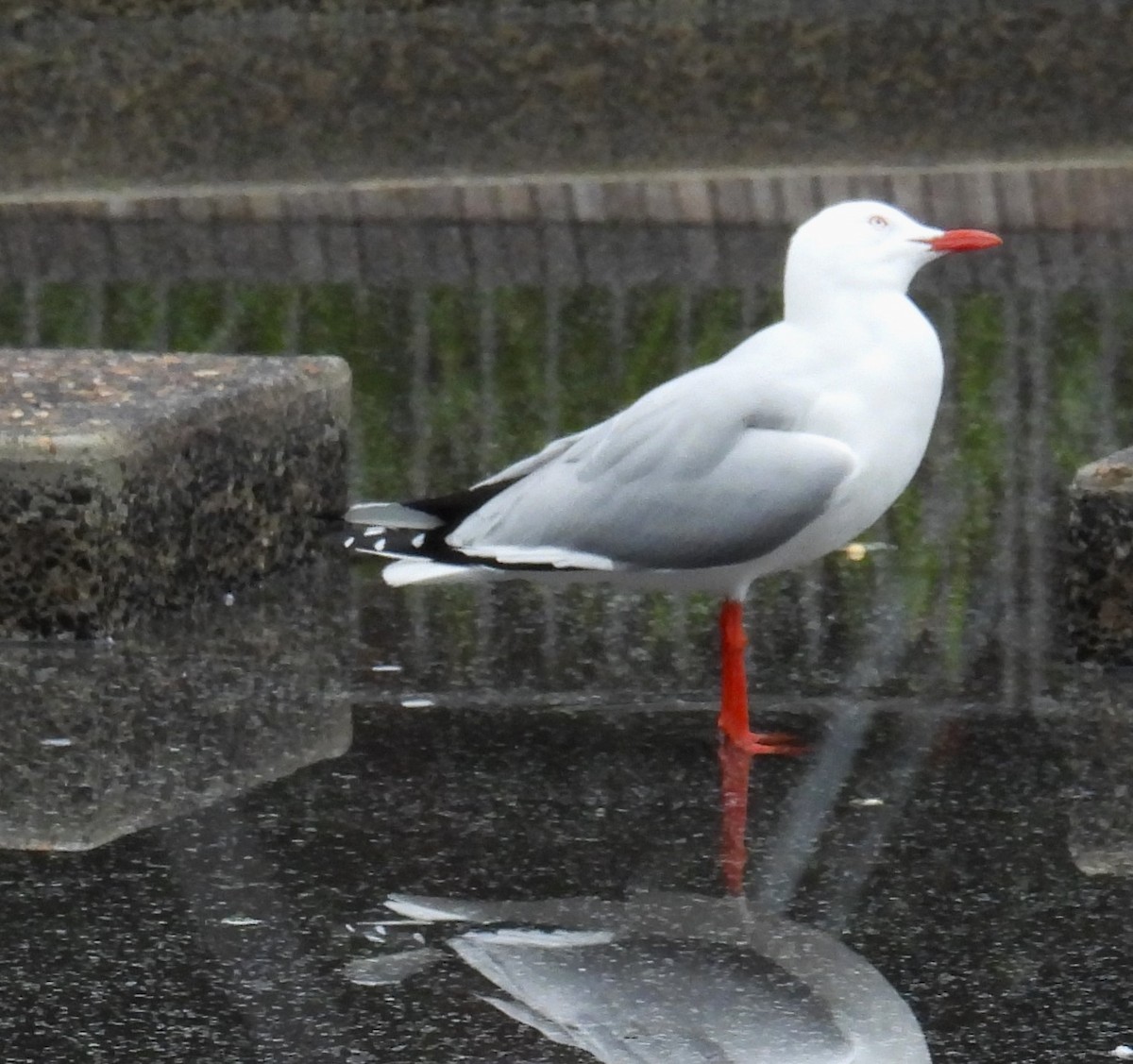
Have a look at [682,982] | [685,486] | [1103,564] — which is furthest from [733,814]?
[1103,564]

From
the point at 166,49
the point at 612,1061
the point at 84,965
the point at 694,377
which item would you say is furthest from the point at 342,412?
the point at 166,49

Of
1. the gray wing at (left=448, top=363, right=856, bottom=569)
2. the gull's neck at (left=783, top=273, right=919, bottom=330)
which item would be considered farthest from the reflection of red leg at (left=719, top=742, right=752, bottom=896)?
the gull's neck at (left=783, top=273, right=919, bottom=330)

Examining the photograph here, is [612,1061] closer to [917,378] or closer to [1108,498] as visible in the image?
[917,378]

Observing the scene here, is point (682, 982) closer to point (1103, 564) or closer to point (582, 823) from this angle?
point (582, 823)

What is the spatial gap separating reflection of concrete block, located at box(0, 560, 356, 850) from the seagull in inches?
16.8

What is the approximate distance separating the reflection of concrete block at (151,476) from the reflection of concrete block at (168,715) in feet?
0.32

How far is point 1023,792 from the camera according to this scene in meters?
4.68

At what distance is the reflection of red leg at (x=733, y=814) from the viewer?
4.30 metres

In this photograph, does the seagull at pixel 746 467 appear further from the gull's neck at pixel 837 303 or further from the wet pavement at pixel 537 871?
the wet pavement at pixel 537 871

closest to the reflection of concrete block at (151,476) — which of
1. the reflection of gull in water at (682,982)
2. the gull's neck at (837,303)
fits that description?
the gull's neck at (837,303)

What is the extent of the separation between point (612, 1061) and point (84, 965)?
842mm

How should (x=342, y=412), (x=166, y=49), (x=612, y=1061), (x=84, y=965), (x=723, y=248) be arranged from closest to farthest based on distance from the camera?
(x=612, y=1061) → (x=84, y=965) → (x=342, y=412) → (x=723, y=248) → (x=166, y=49)

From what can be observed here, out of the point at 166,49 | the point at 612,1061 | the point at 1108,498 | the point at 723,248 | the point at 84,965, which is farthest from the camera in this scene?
the point at 166,49

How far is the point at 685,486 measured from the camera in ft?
15.9
